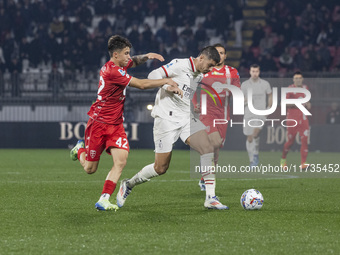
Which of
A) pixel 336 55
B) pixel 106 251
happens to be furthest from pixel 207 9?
pixel 106 251

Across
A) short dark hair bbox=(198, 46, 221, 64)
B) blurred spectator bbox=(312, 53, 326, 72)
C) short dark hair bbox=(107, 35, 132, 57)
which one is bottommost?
blurred spectator bbox=(312, 53, 326, 72)

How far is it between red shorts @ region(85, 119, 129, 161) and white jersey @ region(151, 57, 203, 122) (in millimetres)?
559

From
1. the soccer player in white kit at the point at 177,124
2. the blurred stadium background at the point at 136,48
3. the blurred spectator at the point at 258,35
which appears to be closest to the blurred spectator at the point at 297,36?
the blurred stadium background at the point at 136,48

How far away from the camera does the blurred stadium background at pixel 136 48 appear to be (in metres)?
20.4

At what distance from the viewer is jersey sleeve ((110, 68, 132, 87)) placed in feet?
23.2

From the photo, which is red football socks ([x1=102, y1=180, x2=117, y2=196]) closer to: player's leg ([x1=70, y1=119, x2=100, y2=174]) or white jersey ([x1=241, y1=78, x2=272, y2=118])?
player's leg ([x1=70, y1=119, x2=100, y2=174])

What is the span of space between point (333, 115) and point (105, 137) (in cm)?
1365

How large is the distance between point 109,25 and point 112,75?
18.2 metres

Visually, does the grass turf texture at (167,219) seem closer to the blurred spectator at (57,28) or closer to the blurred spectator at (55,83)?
the blurred spectator at (55,83)

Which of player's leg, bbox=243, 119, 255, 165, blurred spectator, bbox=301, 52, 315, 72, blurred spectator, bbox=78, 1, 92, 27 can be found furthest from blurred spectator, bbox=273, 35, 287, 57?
player's leg, bbox=243, 119, 255, 165

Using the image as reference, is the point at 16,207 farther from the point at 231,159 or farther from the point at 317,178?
the point at 231,159

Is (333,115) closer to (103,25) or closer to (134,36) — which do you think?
(134,36)

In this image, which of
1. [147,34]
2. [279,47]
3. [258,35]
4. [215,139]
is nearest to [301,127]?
[215,139]

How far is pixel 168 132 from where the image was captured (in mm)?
7652
